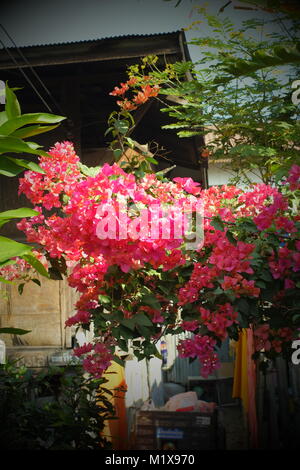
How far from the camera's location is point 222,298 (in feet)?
7.23

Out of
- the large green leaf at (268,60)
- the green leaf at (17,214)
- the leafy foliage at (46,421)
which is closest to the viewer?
the large green leaf at (268,60)

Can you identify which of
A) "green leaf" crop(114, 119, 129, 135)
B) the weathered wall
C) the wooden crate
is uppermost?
"green leaf" crop(114, 119, 129, 135)

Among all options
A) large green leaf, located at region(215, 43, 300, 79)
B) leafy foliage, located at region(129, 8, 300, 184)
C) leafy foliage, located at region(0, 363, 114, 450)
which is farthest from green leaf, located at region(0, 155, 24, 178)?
leafy foliage, located at region(129, 8, 300, 184)

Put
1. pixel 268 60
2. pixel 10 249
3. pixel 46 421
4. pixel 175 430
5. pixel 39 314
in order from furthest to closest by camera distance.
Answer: pixel 39 314 → pixel 175 430 → pixel 46 421 → pixel 10 249 → pixel 268 60

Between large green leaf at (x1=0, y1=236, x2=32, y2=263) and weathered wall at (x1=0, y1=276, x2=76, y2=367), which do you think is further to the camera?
weathered wall at (x1=0, y1=276, x2=76, y2=367)

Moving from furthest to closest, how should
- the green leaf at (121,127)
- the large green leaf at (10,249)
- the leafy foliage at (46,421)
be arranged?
the green leaf at (121,127), the leafy foliage at (46,421), the large green leaf at (10,249)

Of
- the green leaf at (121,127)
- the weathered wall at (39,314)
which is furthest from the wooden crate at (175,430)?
the green leaf at (121,127)

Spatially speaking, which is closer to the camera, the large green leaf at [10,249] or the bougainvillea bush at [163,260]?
the large green leaf at [10,249]

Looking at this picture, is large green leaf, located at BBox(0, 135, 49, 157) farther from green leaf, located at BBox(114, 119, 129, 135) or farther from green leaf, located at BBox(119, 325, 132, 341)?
green leaf, located at BBox(114, 119, 129, 135)

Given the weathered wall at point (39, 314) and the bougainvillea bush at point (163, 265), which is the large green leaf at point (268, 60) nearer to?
the bougainvillea bush at point (163, 265)

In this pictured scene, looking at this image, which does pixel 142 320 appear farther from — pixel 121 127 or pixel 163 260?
pixel 121 127

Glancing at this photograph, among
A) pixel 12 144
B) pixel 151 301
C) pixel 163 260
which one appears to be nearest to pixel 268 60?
pixel 163 260

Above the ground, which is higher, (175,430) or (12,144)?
(12,144)
